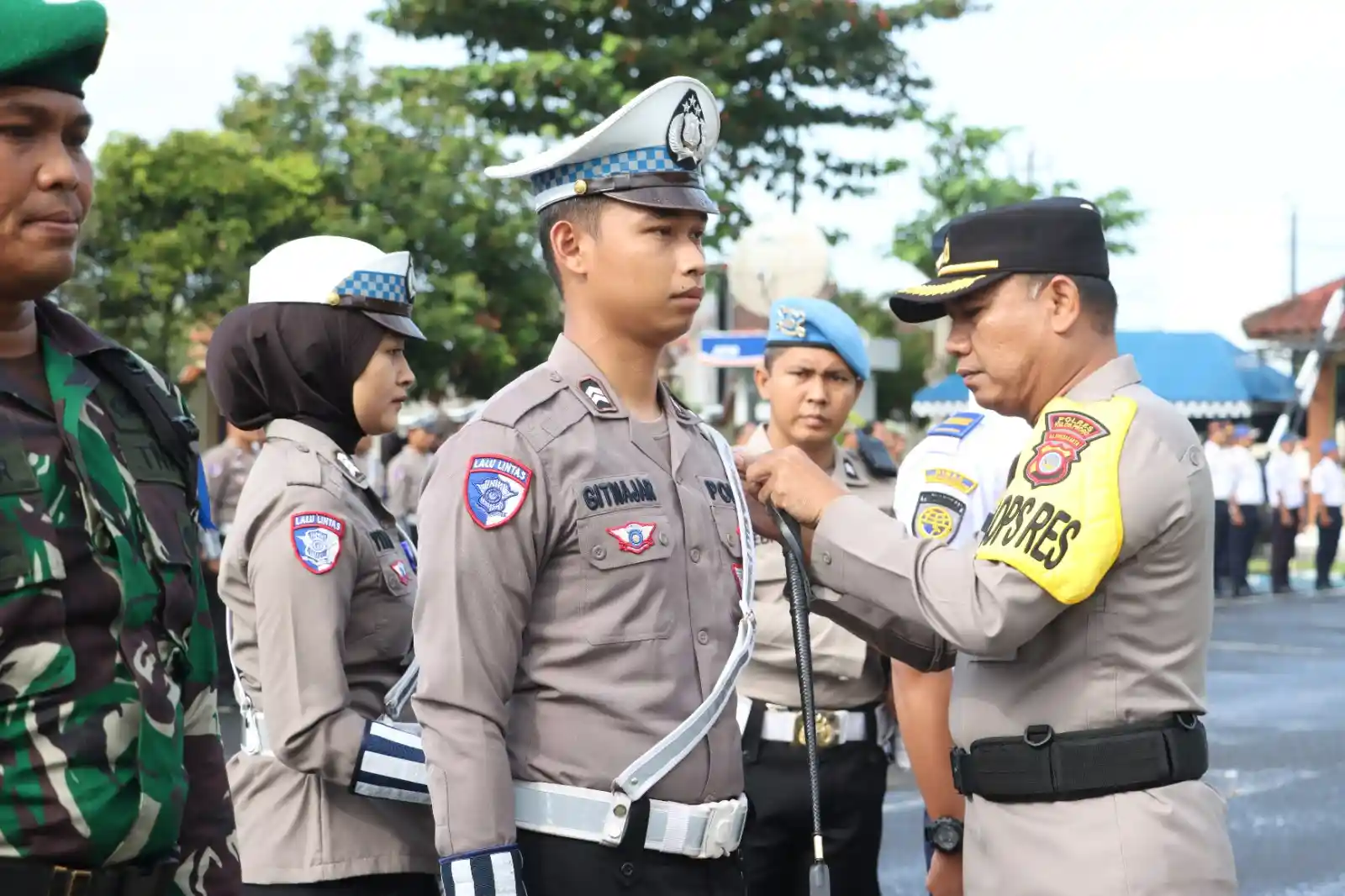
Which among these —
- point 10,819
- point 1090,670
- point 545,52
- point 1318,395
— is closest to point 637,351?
point 1090,670

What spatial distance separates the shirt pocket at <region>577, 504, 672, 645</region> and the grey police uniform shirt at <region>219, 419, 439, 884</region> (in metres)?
0.78

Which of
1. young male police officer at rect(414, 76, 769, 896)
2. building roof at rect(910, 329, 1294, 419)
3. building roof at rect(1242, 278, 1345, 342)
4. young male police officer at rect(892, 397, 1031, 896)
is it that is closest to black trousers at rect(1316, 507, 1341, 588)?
building roof at rect(910, 329, 1294, 419)

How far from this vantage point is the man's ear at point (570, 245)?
2.96 meters

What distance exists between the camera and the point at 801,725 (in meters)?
4.55

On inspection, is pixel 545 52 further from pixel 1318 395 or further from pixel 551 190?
pixel 1318 395

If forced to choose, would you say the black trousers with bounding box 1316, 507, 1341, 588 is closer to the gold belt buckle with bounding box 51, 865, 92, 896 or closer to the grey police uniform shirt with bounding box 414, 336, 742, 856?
the grey police uniform shirt with bounding box 414, 336, 742, 856

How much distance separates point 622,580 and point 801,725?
190 centimetres

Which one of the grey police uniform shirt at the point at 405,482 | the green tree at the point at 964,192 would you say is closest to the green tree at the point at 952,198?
the green tree at the point at 964,192

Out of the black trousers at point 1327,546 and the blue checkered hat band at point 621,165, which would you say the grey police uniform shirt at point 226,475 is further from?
the black trousers at point 1327,546

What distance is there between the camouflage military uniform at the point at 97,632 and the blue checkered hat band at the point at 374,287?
129cm

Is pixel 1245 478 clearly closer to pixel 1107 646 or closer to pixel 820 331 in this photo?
pixel 820 331

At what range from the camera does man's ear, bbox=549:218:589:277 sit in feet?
9.73

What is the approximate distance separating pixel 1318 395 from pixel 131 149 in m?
26.3

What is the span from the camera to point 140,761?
7.40 ft
